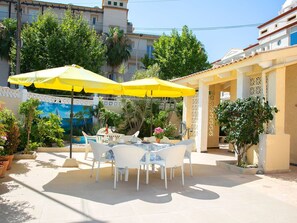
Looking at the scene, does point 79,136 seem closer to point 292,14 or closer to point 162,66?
point 162,66

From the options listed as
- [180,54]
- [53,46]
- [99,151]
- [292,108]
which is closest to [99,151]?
[99,151]

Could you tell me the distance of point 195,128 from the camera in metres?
12.8

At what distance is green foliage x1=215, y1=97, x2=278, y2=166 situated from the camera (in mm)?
Result: 7520

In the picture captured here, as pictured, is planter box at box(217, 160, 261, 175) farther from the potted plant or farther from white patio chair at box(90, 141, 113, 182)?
the potted plant

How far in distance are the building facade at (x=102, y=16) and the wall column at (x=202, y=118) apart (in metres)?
16.7

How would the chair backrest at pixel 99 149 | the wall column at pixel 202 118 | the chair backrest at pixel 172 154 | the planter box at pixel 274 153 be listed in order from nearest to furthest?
the chair backrest at pixel 172 154, the chair backrest at pixel 99 149, the planter box at pixel 274 153, the wall column at pixel 202 118

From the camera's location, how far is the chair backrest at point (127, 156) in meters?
5.53

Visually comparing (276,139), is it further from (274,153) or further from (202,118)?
(202,118)

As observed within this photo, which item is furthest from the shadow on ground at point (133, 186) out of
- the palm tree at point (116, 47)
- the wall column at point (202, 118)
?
the palm tree at point (116, 47)

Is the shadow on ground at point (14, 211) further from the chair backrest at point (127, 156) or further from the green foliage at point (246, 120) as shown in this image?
the green foliage at point (246, 120)

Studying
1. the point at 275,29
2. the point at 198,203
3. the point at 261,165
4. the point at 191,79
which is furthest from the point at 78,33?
the point at 275,29

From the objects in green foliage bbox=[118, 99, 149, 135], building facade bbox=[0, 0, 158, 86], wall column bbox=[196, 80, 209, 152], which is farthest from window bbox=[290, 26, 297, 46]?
green foliage bbox=[118, 99, 149, 135]

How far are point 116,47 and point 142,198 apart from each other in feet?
75.6

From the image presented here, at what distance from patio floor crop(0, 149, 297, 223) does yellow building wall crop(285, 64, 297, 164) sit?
278 centimetres
